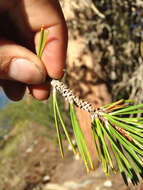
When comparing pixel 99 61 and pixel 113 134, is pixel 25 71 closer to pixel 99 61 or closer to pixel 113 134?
pixel 113 134

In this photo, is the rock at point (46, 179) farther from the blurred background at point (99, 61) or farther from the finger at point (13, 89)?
the finger at point (13, 89)

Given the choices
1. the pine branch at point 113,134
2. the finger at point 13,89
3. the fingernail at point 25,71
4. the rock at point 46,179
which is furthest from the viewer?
the rock at point 46,179

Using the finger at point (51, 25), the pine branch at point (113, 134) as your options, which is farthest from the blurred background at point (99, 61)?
the pine branch at point (113, 134)

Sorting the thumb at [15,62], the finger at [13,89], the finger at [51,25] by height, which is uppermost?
the finger at [51,25]

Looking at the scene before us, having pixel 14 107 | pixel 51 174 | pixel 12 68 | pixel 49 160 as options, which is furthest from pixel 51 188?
pixel 12 68

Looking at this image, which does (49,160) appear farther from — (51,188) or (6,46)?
(6,46)

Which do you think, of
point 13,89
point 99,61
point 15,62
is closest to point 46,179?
point 99,61
